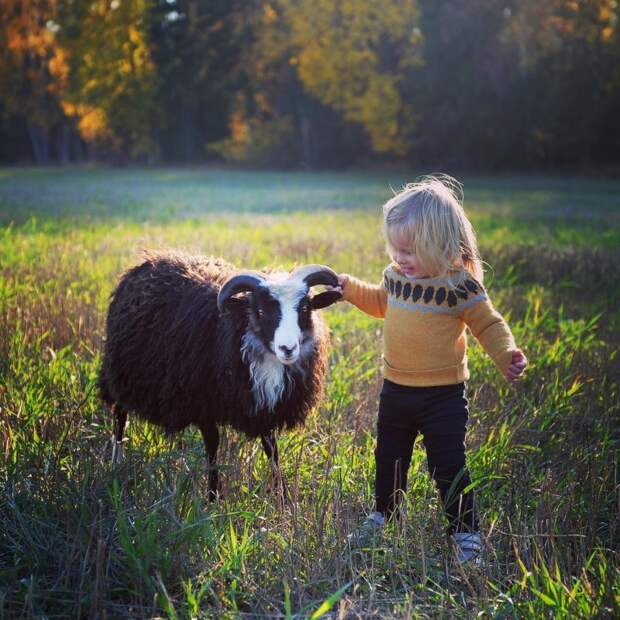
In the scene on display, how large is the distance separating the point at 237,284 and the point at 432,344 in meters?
1.04

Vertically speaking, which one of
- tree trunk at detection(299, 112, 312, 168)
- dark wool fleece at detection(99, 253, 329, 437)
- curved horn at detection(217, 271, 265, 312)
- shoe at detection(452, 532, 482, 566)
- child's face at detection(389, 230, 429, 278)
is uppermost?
tree trunk at detection(299, 112, 312, 168)

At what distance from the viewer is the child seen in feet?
11.8

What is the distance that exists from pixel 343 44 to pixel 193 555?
35.9m

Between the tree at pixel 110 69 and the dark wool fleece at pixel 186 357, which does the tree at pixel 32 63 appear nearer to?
the tree at pixel 110 69

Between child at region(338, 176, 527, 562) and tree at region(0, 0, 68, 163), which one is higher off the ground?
tree at region(0, 0, 68, 163)

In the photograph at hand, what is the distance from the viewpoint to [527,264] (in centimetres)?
1063

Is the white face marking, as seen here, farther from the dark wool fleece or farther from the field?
the field

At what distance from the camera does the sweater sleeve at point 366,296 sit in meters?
4.05

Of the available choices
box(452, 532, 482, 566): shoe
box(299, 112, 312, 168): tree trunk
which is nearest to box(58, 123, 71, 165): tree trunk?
box(299, 112, 312, 168): tree trunk

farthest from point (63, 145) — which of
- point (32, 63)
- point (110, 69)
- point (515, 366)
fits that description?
point (515, 366)

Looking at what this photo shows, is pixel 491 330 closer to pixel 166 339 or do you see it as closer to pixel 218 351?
pixel 218 351

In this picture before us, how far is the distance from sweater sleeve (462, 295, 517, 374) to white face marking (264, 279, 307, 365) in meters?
0.83

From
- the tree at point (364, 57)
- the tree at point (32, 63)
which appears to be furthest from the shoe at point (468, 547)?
the tree at point (364, 57)

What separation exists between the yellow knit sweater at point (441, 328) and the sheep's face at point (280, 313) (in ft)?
1.68
